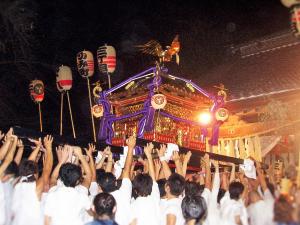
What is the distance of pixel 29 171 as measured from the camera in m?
4.52

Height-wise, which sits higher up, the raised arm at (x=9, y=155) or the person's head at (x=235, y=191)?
the raised arm at (x=9, y=155)

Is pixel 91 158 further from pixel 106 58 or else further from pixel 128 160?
pixel 106 58

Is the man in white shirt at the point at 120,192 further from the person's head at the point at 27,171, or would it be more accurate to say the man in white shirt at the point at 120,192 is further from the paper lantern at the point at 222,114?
the paper lantern at the point at 222,114

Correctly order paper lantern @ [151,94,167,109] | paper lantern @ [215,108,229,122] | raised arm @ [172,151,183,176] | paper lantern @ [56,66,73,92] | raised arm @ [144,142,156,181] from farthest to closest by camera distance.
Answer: paper lantern @ [56,66,73,92]
paper lantern @ [215,108,229,122]
paper lantern @ [151,94,167,109]
raised arm @ [172,151,183,176]
raised arm @ [144,142,156,181]

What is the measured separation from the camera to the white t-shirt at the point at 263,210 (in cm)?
365

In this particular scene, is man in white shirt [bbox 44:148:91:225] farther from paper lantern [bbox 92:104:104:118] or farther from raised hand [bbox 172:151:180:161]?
paper lantern [bbox 92:104:104:118]

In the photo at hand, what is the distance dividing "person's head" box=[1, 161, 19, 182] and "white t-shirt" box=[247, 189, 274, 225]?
2948mm

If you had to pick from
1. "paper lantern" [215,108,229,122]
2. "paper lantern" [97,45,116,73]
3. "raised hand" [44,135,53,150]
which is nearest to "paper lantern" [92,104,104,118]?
"paper lantern" [97,45,116,73]

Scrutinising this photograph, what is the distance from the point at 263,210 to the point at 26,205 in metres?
2.69

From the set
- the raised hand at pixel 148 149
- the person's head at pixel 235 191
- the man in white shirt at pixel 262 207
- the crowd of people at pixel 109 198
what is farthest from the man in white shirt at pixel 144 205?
the man in white shirt at pixel 262 207

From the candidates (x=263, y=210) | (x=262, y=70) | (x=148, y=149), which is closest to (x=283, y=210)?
(x=263, y=210)

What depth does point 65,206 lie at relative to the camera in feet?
14.0

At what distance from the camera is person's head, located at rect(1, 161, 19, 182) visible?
4717 mm

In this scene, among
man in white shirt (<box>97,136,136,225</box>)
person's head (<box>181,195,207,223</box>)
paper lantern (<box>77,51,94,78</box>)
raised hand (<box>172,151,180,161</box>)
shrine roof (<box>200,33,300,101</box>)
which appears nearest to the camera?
person's head (<box>181,195,207,223</box>)
